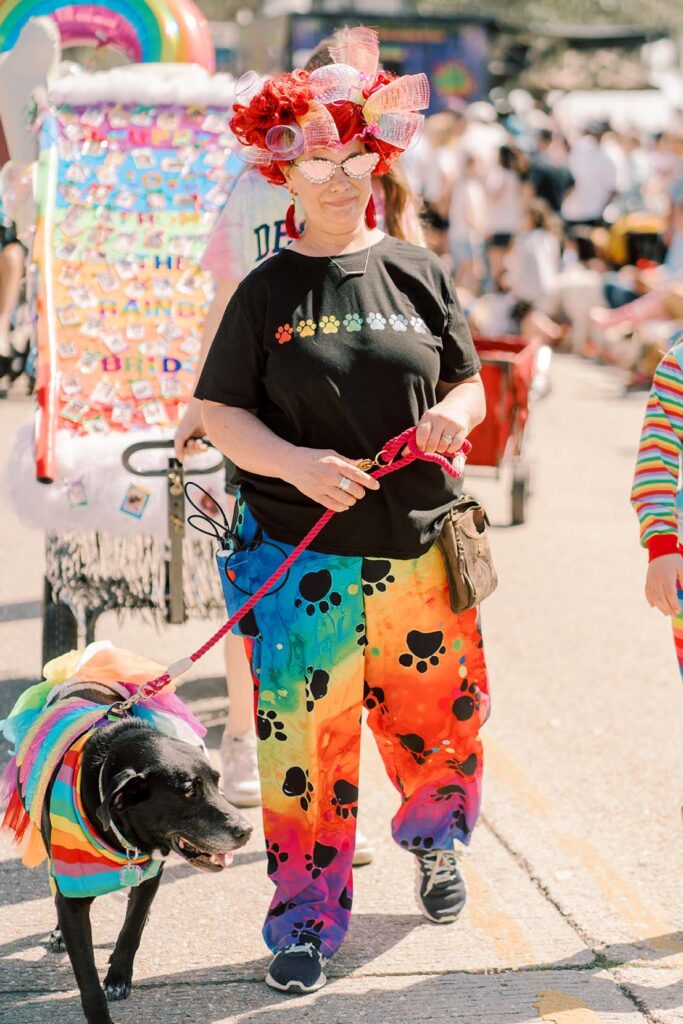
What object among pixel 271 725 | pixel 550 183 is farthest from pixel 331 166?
pixel 550 183

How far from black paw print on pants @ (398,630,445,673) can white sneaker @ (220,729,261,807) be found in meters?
1.11

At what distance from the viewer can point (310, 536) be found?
123 inches

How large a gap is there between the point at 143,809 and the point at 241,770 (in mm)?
1418

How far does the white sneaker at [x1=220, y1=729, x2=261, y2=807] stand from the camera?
13.9ft

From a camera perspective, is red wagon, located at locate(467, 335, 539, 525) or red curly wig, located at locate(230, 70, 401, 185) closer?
red curly wig, located at locate(230, 70, 401, 185)

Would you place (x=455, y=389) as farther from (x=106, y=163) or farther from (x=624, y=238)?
(x=624, y=238)

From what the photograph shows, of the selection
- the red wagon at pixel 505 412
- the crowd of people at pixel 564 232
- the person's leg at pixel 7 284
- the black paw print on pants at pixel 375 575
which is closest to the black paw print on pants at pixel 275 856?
the black paw print on pants at pixel 375 575

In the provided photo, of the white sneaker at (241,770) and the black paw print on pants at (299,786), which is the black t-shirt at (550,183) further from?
the black paw print on pants at (299,786)

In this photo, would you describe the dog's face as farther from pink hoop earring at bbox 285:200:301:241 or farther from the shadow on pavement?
pink hoop earring at bbox 285:200:301:241

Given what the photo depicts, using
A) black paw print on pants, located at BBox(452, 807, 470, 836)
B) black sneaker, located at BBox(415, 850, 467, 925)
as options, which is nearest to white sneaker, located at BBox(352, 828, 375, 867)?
black sneaker, located at BBox(415, 850, 467, 925)

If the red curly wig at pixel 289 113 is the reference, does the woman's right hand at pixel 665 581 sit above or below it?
below

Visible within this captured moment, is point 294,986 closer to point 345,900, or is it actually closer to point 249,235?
point 345,900

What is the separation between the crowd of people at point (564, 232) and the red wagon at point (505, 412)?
139 inches

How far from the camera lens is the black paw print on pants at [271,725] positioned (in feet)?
10.8
